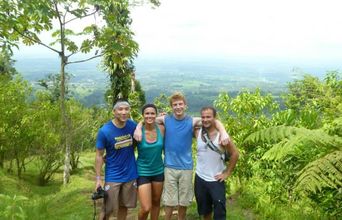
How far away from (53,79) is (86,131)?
17367 millimetres

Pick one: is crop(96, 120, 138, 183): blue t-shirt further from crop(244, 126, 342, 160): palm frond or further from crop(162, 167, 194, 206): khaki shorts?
crop(244, 126, 342, 160): palm frond

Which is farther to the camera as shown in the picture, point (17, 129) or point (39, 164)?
point (39, 164)

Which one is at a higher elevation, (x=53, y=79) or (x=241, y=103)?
(x=241, y=103)

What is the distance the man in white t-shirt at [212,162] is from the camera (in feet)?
15.8

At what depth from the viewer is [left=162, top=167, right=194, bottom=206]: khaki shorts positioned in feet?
16.6

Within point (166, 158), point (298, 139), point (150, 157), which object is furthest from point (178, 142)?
point (298, 139)

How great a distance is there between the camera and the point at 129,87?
2762 centimetres

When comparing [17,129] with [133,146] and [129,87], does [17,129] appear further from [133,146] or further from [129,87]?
[133,146]

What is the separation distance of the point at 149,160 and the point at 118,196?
618 mm

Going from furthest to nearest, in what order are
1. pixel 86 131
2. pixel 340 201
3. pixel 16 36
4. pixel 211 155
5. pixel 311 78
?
pixel 86 131 → pixel 16 36 → pixel 311 78 → pixel 340 201 → pixel 211 155

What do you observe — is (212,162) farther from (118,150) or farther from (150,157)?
(118,150)

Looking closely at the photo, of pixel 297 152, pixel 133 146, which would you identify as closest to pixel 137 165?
pixel 133 146

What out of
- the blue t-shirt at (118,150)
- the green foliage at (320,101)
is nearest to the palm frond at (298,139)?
the green foliage at (320,101)

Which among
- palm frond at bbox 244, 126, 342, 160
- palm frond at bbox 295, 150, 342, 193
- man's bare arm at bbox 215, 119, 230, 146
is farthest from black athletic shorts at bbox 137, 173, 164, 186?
palm frond at bbox 295, 150, 342, 193
